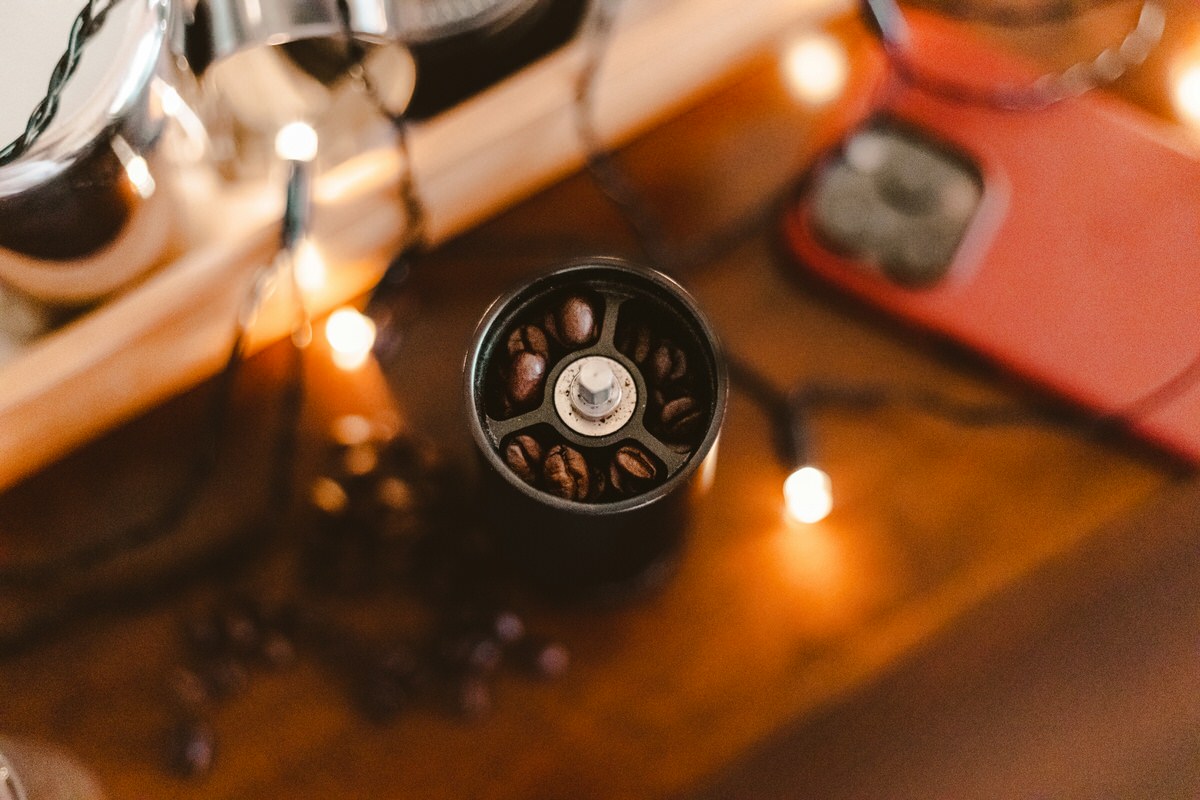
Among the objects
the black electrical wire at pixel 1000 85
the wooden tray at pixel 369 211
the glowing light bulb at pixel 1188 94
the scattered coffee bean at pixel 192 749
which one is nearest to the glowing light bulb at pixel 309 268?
the wooden tray at pixel 369 211

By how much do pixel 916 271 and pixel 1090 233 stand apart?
0.10 meters

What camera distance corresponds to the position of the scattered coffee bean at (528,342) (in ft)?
1.13

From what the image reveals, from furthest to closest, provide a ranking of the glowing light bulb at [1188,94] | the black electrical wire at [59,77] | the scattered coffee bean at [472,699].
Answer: the glowing light bulb at [1188,94] < the scattered coffee bean at [472,699] < the black electrical wire at [59,77]

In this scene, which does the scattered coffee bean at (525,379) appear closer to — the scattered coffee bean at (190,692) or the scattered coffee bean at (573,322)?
the scattered coffee bean at (573,322)

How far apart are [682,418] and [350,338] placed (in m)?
0.21

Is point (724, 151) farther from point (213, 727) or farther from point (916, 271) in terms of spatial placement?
point (213, 727)

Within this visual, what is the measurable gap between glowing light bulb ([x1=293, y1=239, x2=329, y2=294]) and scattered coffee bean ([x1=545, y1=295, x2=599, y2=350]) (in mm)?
163

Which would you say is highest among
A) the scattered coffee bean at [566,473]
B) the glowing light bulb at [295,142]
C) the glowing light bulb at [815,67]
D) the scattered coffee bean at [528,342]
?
the glowing light bulb at [295,142]

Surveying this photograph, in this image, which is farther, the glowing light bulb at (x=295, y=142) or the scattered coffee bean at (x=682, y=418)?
the glowing light bulb at (x=295, y=142)

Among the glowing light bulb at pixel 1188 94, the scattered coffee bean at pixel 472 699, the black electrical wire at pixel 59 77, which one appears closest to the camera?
the black electrical wire at pixel 59 77

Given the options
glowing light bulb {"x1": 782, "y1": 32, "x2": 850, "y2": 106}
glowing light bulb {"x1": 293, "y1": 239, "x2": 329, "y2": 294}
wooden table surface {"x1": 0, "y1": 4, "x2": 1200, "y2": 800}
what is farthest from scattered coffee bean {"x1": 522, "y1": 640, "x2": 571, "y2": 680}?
glowing light bulb {"x1": 782, "y1": 32, "x2": 850, "y2": 106}

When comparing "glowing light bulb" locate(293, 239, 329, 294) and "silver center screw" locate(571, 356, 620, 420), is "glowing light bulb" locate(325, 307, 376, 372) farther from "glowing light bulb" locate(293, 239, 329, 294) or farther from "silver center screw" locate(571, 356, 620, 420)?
"silver center screw" locate(571, 356, 620, 420)

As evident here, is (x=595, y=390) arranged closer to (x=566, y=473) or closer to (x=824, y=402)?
(x=566, y=473)

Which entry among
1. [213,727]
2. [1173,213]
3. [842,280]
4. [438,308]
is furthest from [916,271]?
[213,727]
